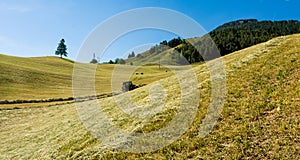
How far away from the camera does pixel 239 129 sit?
35.8 ft

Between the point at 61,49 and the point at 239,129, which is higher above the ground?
the point at 61,49

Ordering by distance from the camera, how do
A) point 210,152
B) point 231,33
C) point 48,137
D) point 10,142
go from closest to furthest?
point 210,152 < point 48,137 < point 10,142 < point 231,33

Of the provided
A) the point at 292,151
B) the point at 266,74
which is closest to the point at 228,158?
the point at 292,151

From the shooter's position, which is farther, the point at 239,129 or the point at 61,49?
the point at 61,49

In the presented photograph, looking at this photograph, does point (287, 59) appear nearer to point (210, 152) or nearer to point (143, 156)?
point (210, 152)

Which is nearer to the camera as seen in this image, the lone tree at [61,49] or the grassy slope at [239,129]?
the grassy slope at [239,129]

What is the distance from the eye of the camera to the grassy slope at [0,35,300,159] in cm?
973

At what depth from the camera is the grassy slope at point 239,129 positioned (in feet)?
31.9

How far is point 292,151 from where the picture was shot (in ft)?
29.0

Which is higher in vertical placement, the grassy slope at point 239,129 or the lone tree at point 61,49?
the lone tree at point 61,49

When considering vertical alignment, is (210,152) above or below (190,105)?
below

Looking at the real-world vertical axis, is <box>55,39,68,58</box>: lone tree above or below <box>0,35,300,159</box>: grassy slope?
above

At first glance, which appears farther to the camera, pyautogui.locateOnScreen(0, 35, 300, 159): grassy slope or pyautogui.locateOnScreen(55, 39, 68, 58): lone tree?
pyautogui.locateOnScreen(55, 39, 68, 58): lone tree

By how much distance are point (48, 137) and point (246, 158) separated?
13.9m
